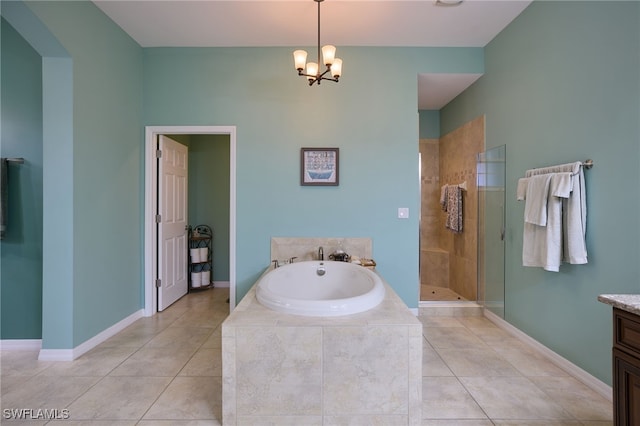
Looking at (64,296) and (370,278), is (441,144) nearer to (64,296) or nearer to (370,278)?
(370,278)

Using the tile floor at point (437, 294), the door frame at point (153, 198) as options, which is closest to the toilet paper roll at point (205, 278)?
the door frame at point (153, 198)

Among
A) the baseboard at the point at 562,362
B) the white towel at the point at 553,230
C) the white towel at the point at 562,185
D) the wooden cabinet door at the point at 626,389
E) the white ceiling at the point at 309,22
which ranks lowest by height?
the baseboard at the point at 562,362

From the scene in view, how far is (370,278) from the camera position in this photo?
211 cm

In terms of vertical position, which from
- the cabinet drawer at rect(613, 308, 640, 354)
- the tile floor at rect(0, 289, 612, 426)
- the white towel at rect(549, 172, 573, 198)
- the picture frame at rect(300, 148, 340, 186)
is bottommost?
the tile floor at rect(0, 289, 612, 426)

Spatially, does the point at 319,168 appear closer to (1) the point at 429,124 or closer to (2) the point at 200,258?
(2) the point at 200,258

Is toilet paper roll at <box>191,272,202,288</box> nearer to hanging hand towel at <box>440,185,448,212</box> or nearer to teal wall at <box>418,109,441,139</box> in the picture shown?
hanging hand towel at <box>440,185,448,212</box>

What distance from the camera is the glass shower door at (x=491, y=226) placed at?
9.08 ft

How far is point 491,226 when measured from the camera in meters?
2.95

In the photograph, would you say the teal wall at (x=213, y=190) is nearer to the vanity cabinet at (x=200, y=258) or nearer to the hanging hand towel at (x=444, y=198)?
the vanity cabinet at (x=200, y=258)

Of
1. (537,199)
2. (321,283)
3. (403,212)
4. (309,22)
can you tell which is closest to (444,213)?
(403,212)

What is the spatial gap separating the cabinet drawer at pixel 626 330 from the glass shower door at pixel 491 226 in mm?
1724

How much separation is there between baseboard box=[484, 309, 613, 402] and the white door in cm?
353

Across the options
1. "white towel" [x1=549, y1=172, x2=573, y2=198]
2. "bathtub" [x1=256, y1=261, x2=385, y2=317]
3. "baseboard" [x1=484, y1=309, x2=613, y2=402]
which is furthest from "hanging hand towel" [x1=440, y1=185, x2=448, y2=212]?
"bathtub" [x1=256, y1=261, x2=385, y2=317]

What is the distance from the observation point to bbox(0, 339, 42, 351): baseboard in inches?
90.3
